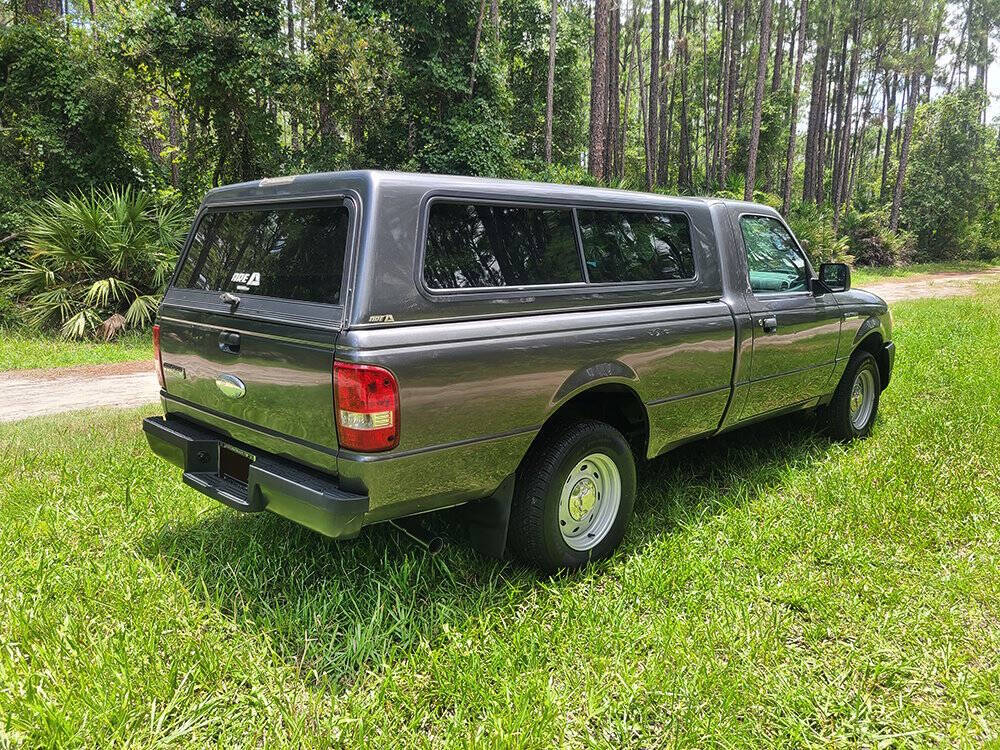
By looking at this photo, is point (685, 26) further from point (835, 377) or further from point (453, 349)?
point (453, 349)

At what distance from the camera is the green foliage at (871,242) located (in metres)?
30.4

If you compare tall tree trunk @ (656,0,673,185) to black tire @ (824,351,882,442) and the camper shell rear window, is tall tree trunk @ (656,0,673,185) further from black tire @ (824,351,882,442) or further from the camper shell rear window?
the camper shell rear window

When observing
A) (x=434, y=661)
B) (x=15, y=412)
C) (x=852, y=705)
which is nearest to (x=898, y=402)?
(x=852, y=705)

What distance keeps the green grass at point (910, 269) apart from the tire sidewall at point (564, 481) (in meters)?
23.1

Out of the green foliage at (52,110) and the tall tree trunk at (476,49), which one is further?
the tall tree trunk at (476,49)

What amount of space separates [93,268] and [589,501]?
10341 mm

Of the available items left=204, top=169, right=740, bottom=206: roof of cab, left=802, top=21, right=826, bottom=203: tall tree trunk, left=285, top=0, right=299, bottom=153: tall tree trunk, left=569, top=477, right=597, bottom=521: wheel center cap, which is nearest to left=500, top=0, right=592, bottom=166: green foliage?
left=285, top=0, right=299, bottom=153: tall tree trunk

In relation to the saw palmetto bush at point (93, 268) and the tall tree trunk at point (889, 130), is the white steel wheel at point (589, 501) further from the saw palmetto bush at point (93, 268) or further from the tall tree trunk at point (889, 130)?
the tall tree trunk at point (889, 130)

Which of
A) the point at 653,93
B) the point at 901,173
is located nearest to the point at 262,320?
the point at 653,93

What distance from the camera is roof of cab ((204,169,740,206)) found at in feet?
9.18

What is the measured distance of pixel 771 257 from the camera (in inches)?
187

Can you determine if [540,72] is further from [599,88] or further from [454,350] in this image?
[454,350]

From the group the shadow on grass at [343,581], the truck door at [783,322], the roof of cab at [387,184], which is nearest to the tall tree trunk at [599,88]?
the truck door at [783,322]

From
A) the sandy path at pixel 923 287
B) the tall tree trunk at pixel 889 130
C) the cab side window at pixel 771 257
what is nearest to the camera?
the cab side window at pixel 771 257
